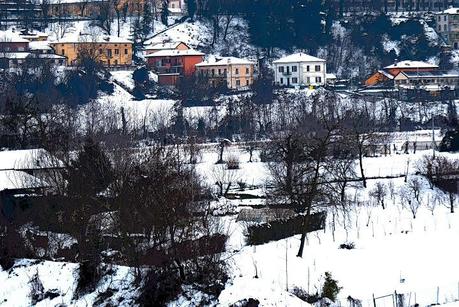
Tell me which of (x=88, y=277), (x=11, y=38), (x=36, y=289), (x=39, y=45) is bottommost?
(x=36, y=289)

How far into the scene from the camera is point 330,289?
20.3 m

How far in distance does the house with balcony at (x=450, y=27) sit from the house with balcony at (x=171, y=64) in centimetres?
2092

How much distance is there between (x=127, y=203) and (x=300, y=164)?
1063cm

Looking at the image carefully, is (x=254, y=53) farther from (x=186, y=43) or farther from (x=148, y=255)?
(x=148, y=255)

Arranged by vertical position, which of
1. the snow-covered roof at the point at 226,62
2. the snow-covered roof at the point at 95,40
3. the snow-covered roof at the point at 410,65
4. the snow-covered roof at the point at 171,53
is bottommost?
the snow-covered roof at the point at 410,65

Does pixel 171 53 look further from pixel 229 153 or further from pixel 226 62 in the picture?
pixel 229 153

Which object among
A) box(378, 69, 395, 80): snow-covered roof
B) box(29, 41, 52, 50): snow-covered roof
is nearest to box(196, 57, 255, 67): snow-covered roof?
box(378, 69, 395, 80): snow-covered roof

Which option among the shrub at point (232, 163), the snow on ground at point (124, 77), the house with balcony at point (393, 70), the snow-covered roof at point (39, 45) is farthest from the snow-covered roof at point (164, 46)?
the shrub at point (232, 163)

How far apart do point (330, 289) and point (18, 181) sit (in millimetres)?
11995

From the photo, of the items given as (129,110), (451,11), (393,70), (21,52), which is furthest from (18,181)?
(451,11)

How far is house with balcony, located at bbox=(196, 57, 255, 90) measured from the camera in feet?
211

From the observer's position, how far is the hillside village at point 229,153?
65.6 feet

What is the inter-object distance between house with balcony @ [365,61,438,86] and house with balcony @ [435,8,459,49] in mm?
7384

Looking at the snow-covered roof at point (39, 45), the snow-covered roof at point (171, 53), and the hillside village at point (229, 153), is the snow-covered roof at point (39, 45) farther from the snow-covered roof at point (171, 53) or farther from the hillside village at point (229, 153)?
the snow-covered roof at point (171, 53)
